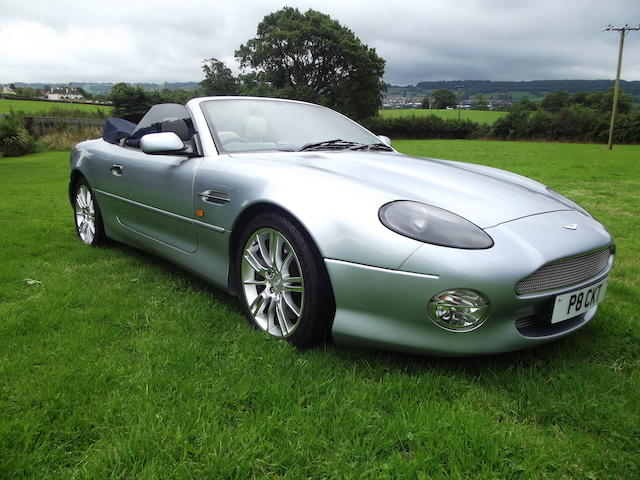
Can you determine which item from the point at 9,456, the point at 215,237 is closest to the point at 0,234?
the point at 215,237

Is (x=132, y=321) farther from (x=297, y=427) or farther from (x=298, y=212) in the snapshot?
(x=297, y=427)

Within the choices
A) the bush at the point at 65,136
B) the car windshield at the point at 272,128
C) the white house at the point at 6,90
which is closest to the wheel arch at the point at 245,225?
the car windshield at the point at 272,128

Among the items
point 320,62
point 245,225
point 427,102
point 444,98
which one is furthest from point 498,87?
point 245,225

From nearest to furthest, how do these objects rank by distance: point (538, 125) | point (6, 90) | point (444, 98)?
point (6, 90), point (538, 125), point (444, 98)

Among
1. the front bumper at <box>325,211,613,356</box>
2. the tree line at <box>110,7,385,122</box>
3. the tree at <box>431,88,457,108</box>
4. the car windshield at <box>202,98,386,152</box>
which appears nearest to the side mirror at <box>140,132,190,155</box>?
the car windshield at <box>202,98,386,152</box>

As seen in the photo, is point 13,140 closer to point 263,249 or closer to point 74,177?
point 74,177

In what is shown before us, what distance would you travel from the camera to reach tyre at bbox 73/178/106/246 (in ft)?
13.2

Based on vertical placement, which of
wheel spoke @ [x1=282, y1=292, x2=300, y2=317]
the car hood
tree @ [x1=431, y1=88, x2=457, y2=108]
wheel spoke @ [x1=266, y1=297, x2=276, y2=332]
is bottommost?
wheel spoke @ [x1=266, y1=297, x2=276, y2=332]

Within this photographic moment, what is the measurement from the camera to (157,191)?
302 centimetres

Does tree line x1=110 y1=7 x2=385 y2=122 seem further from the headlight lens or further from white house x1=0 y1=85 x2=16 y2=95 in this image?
the headlight lens

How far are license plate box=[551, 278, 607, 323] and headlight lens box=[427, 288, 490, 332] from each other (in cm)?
34

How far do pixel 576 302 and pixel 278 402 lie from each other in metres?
1.28

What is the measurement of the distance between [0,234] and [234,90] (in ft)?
131

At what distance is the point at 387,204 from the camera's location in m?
1.96
